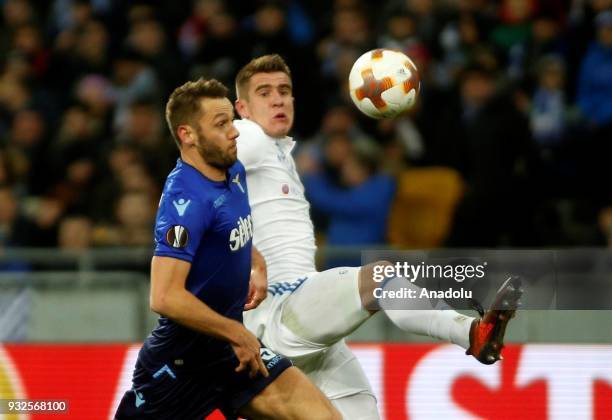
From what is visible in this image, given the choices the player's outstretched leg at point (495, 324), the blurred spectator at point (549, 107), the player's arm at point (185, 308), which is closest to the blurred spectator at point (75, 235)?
the blurred spectator at point (549, 107)

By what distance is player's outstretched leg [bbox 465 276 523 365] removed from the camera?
5.84 meters

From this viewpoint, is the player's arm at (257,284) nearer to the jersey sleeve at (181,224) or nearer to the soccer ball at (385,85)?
the jersey sleeve at (181,224)

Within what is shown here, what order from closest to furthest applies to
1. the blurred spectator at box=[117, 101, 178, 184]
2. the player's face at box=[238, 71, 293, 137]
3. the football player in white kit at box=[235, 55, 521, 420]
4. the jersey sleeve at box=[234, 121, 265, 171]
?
the football player in white kit at box=[235, 55, 521, 420] → the jersey sleeve at box=[234, 121, 265, 171] → the player's face at box=[238, 71, 293, 137] → the blurred spectator at box=[117, 101, 178, 184]

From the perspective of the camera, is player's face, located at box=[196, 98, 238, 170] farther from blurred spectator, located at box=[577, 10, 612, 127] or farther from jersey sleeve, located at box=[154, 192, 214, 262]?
blurred spectator, located at box=[577, 10, 612, 127]

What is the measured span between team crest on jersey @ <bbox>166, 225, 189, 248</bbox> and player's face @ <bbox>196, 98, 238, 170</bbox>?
399 millimetres

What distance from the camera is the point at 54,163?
441 inches

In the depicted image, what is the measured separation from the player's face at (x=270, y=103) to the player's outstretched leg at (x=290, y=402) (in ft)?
4.48

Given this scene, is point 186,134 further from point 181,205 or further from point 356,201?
point 356,201

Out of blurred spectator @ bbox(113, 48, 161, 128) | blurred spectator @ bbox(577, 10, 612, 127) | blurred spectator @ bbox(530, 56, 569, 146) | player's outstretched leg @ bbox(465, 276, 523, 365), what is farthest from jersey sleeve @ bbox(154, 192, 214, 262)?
blurred spectator @ bbox(113, 48, 161, 128)

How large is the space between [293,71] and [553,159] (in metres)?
2.32

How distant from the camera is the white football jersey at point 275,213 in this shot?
257 inches

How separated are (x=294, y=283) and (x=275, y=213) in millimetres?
373

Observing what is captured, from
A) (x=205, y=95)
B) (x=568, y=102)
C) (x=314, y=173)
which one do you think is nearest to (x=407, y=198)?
(x=314, y=173)

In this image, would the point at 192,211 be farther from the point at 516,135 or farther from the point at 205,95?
the point at 516,135
